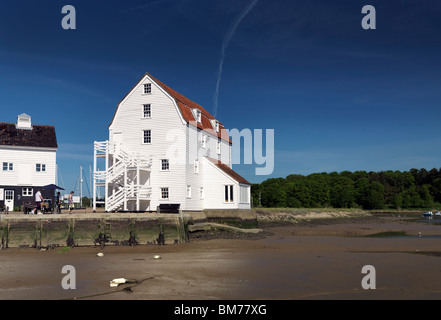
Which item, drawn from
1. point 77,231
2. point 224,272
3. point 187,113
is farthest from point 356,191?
point 224,272

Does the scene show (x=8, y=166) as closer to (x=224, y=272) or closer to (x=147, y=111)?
(x=147, y=111)

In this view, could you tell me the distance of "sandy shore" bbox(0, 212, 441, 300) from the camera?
11594mm

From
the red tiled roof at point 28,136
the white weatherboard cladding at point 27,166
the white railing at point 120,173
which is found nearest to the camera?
the white railing at point 120,173

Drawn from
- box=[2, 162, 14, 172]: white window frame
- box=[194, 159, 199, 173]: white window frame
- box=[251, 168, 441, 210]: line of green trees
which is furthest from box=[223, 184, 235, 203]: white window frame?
box=[251, 168, 441, 210]: line of green trees

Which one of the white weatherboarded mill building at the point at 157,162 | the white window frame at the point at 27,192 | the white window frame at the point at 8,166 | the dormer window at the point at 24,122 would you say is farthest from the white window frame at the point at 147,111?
the dormer window at the point at 24,122

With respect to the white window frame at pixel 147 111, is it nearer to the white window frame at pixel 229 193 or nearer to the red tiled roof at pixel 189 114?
the red tiled roof at pixel 189 114

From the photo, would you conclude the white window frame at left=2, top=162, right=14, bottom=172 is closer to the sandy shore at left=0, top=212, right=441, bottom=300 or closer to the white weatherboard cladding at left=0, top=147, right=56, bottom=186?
the white weatherboard cladding at left=0, top=147, right=56, bottom=186

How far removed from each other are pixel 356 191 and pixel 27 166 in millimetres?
114332

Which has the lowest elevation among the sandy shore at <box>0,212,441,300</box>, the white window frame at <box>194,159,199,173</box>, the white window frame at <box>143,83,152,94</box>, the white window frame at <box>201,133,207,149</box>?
the sandy shore at <box>0,212,441,300</box>

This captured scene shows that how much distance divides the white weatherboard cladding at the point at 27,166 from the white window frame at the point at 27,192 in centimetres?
56

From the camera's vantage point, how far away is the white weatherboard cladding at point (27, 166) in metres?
46.0

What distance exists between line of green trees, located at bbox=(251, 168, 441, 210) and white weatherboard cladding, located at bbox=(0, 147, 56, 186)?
61.5 meters

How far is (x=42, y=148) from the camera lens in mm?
48375

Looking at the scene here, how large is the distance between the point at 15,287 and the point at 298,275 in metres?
9.08
